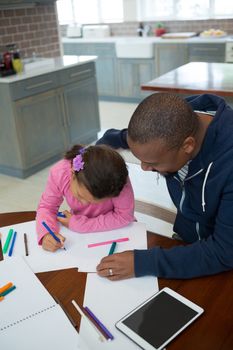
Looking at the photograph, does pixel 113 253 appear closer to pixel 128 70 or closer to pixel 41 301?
pixel 41 301

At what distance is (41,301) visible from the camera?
0.96 m

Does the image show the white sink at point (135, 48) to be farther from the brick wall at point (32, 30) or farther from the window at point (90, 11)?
the brick wall at point (32, 30)

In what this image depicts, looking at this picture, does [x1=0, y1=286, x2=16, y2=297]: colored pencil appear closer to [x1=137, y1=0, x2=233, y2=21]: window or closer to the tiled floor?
the tiled floor

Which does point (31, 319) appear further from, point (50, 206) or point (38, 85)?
point (38, 85)

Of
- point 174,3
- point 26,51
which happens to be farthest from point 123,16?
point 26,51

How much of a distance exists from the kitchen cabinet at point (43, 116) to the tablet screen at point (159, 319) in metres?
2.48

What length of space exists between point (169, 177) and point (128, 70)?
14.2ft

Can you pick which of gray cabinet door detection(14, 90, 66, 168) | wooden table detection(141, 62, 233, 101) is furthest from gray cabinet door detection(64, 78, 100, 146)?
wooden table detection(141, 62, 233, 101)

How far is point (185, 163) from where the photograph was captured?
1.07m

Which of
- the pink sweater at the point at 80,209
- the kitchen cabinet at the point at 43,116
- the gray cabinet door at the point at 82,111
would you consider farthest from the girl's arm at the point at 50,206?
the gray cabinet door at the point at 82,111

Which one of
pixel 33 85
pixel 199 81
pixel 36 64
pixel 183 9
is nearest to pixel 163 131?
pixel 199 81

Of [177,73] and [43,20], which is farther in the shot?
[43,20]

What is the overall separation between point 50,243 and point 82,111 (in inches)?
111

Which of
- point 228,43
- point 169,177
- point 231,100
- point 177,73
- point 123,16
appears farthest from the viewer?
point 123,16
